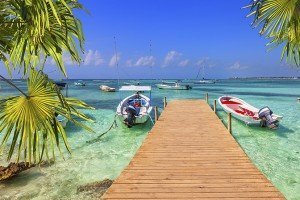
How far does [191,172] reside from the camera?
7.18 m

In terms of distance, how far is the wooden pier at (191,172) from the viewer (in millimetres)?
5871

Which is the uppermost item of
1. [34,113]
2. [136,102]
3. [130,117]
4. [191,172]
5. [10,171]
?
[34,113]

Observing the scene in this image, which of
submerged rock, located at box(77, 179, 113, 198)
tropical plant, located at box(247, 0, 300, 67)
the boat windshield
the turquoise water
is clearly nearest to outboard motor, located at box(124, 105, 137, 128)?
the turquoise water

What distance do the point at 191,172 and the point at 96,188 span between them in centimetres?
349

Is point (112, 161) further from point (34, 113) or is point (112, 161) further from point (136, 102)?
point (136, 102)

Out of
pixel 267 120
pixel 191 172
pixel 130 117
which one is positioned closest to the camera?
pixel 191 172

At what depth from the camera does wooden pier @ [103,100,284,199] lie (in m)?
5.87

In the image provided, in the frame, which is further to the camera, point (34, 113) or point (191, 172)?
point (191, 172)

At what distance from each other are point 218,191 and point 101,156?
7.98 m

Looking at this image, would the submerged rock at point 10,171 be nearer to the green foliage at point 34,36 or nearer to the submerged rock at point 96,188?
the submerged rock at point 96,188

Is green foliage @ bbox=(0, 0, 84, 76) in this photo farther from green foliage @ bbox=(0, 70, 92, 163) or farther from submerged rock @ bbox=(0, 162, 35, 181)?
submerged rock @ bbox=(0, 162, 35, 181)

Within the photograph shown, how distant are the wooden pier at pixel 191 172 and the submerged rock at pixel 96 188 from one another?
160cm

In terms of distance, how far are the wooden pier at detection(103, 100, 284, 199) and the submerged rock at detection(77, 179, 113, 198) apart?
5.25ft

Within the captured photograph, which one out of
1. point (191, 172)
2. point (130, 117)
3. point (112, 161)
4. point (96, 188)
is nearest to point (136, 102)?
point (130, 117)
